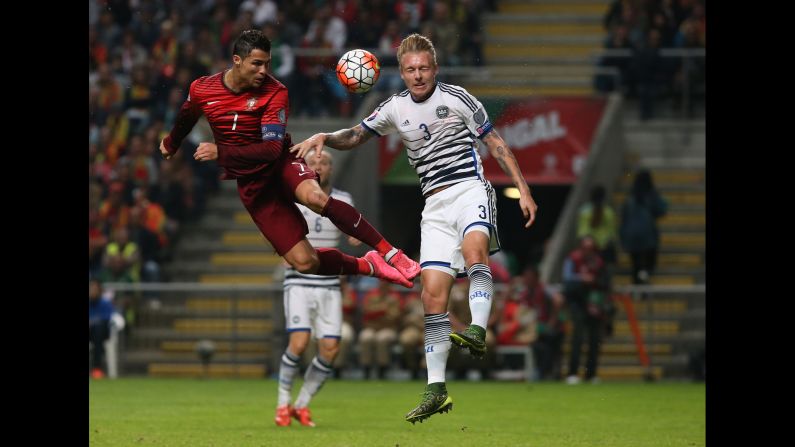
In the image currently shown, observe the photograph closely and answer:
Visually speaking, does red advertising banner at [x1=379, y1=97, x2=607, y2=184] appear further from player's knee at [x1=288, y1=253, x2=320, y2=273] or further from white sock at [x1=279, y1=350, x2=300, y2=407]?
player's knee at [x1=288, y1=253, x2=320, y2=273]

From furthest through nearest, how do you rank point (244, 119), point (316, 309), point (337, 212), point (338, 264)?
1. point (316, 309)
2. point (338, 264)
3. point (337, 212)
4. point (244, 119)

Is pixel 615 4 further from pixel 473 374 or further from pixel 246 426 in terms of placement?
pixel 246 426

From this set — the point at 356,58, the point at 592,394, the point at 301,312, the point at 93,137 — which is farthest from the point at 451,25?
the point at 356,58

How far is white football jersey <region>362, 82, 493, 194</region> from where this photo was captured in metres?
10.8

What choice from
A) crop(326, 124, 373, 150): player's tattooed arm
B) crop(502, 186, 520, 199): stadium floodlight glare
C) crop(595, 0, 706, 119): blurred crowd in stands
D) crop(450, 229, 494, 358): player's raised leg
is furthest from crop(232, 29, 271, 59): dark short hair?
crop(595, 0, 706, 119): blurred crowd in stands

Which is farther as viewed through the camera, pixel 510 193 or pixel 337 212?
pixel 510 193

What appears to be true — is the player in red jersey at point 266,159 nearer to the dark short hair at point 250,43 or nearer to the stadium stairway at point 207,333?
the dark short hair at point 250,43

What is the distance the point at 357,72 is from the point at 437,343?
7.09 feet

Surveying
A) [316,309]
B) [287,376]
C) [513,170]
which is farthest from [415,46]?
[287,376]

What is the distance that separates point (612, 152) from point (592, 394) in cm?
703

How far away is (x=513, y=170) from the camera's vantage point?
34.4 ft

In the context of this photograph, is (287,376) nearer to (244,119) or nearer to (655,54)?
(244,119)

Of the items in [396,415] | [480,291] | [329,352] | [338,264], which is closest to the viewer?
[480,291]

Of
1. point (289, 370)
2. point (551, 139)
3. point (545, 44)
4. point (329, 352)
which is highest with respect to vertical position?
point (545, 44)
